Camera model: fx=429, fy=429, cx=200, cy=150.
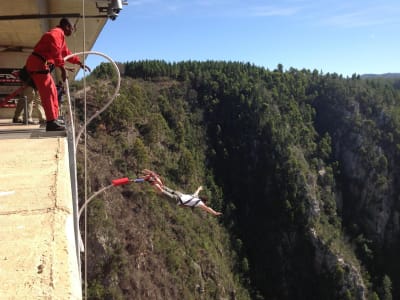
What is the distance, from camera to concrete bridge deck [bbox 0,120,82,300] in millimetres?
1799

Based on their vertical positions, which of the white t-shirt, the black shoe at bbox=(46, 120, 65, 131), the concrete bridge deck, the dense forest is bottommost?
the dense forest

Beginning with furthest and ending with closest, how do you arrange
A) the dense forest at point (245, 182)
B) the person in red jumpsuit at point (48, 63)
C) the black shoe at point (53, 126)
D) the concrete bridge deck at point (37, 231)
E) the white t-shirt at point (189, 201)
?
the dense forest at point (245, 182) → the white t-shirt at point (189, 201) → the black shoe at point (53, 126) → the person in red jumpsuit at point (48, 63) → the concrete bridge deck at point (37, 231)

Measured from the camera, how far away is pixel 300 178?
87.4 metres

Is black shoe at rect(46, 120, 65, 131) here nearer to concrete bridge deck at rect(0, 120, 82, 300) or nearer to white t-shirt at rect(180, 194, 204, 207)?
concrete bridge deck at rect(0, 120, 82, 300)

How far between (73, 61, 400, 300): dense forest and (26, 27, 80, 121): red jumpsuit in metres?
44.8

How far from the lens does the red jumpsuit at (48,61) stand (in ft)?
17.6

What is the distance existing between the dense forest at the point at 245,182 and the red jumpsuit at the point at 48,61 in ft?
147

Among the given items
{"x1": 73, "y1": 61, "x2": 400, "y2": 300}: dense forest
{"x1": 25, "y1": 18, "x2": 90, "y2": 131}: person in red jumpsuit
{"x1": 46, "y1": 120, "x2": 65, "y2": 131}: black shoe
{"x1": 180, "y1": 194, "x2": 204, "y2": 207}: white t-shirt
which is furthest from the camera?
{"x1": 73, "y1": 61, "x2": 400, "y2": 300}: dense forest

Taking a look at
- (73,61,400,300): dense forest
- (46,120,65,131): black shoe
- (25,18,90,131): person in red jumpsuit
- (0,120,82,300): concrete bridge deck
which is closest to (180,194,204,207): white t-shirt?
(46,120,65,131): black shoe

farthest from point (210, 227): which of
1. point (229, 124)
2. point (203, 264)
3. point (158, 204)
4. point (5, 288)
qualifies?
point (5, 288)

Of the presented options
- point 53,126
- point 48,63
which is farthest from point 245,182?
point 48,63

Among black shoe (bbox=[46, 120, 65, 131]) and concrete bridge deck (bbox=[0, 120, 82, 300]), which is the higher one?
black shoe (bbox=[46, 120, 65, 131])

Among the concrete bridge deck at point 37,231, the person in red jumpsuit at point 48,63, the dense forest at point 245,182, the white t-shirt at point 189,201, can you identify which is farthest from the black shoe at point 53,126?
the dense forest at point 245,182

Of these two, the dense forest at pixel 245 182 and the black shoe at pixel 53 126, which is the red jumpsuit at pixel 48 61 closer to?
the black shoe at pixel 53 126
